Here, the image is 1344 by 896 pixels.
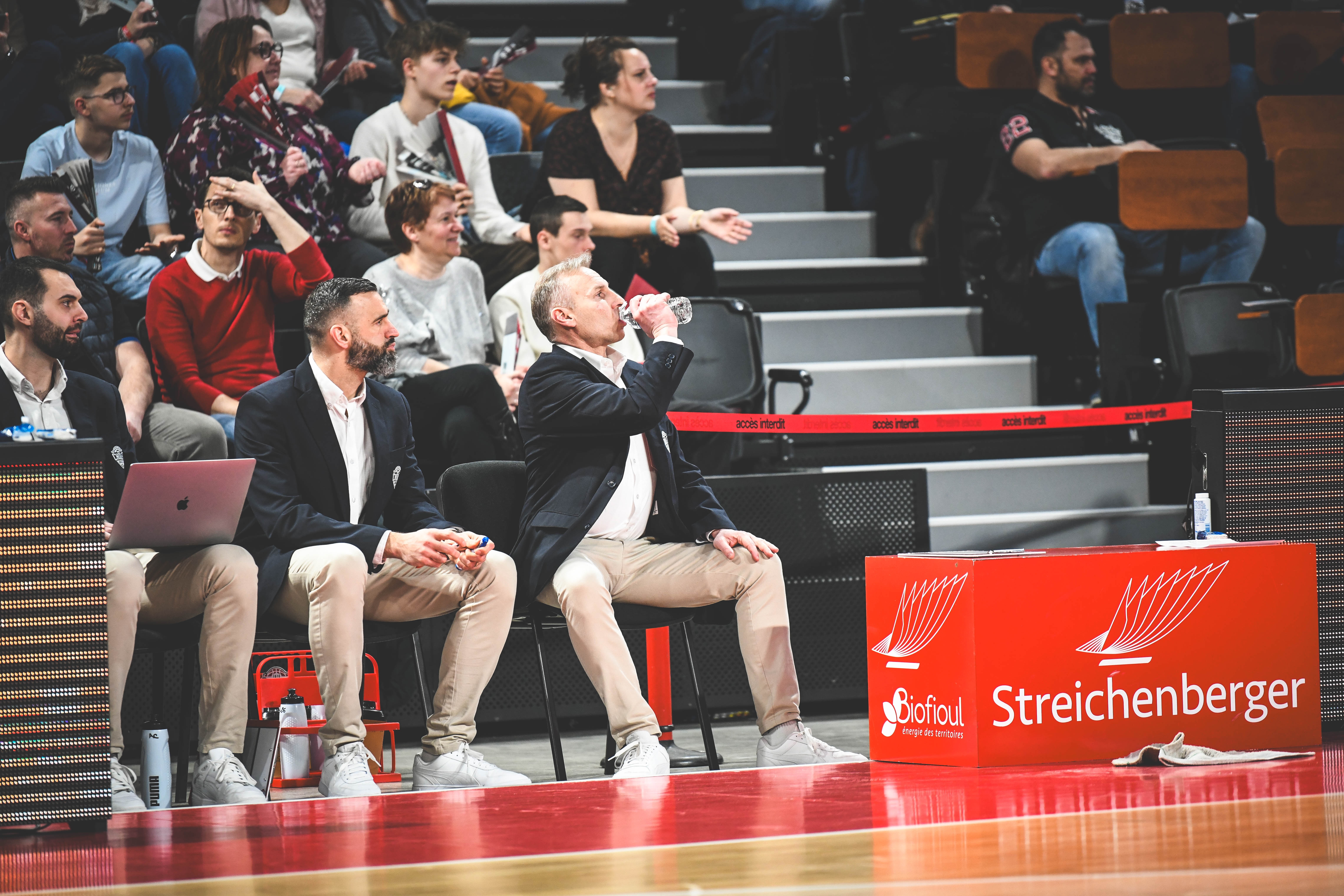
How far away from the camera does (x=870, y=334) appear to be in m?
7.03

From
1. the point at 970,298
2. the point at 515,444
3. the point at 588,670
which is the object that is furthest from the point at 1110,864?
the point at 970,298

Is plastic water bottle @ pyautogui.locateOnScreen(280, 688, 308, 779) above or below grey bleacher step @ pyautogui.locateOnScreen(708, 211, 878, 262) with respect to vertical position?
below

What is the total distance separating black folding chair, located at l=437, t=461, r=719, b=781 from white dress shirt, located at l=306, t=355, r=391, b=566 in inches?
8.4

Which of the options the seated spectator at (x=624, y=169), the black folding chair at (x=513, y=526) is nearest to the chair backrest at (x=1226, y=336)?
the seated spectator at (x=624, y=169)

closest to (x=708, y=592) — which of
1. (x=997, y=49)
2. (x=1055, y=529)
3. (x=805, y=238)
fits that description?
(x=1055, y=529)

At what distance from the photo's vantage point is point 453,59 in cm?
621

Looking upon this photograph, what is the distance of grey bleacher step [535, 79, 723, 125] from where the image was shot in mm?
8062

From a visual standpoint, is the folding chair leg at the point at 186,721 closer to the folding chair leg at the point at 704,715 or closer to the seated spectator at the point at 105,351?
the seated spectator at the point at 105,351

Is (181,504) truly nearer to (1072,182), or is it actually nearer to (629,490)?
(629,490)

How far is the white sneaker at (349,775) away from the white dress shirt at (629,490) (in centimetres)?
84

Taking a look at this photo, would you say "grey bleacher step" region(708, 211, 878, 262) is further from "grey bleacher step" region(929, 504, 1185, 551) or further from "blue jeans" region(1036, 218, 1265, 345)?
"grey bleacher step" region(929, 504, 1185, 551)

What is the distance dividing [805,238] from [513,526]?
3491 millimetres

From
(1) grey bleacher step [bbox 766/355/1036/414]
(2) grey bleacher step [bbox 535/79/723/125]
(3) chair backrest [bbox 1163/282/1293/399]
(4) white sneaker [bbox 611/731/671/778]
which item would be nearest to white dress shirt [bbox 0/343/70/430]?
(4) white sneaker [bbox 611/731/671/778]

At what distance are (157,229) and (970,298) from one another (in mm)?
3533
